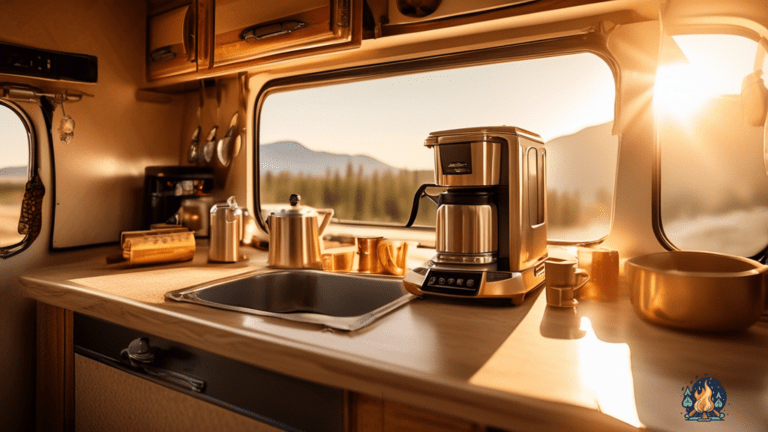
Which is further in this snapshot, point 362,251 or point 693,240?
point 362,251

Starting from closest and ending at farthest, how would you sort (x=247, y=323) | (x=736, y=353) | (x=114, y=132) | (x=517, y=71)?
1. (x=736, y=353)
2. (x=247, y=323)
3. (x=517, y=71)
4. (x=114, y=132)

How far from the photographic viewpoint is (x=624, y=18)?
119 centimetres

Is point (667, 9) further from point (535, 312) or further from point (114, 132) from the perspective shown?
point (114, 132)

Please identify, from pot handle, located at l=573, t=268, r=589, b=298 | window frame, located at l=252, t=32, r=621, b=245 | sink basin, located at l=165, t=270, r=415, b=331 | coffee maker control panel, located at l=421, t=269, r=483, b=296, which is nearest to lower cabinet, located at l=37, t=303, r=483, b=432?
sink basin, located at l=165, t=270, r=415, b=331

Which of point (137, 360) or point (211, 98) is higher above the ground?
point (211, 98)

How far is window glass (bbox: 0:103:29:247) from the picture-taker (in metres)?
1.57

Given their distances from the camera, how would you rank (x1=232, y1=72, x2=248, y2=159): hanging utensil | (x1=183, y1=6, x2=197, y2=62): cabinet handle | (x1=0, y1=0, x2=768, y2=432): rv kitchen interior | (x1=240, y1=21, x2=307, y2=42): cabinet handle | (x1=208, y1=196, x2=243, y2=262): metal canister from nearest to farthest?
(x1=0, y1=0, x2=768, y2=432): rv kitchen interior < (x1=240, y1=21, x2=307, y2=42): cabinet handle < (x1=208, y1=196, x2=243, y2=262): metal canister < (x1=183, y1=6, x2=197, y2=62): cabinet handle < (x1=232, y1=72, x2=248, y2=159): hanging utensil

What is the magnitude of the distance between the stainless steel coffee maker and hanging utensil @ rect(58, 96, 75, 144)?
1.40 meters

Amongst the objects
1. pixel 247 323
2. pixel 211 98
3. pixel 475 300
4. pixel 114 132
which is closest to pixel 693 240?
pixel 475 300

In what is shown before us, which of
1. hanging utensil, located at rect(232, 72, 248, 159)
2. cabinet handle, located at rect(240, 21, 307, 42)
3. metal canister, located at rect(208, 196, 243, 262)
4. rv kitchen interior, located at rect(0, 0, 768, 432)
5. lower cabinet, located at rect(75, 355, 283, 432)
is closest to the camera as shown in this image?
rv kitchen interior, located at rect(0, 0, 768, 432)

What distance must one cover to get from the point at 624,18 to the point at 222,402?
135 cm

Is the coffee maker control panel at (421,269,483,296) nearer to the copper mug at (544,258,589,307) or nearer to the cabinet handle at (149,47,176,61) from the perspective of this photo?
the copper mug at (544,258,589,307)

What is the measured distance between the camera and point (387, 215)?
1670mm

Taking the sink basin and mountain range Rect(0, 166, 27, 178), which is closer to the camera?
the sink basin
